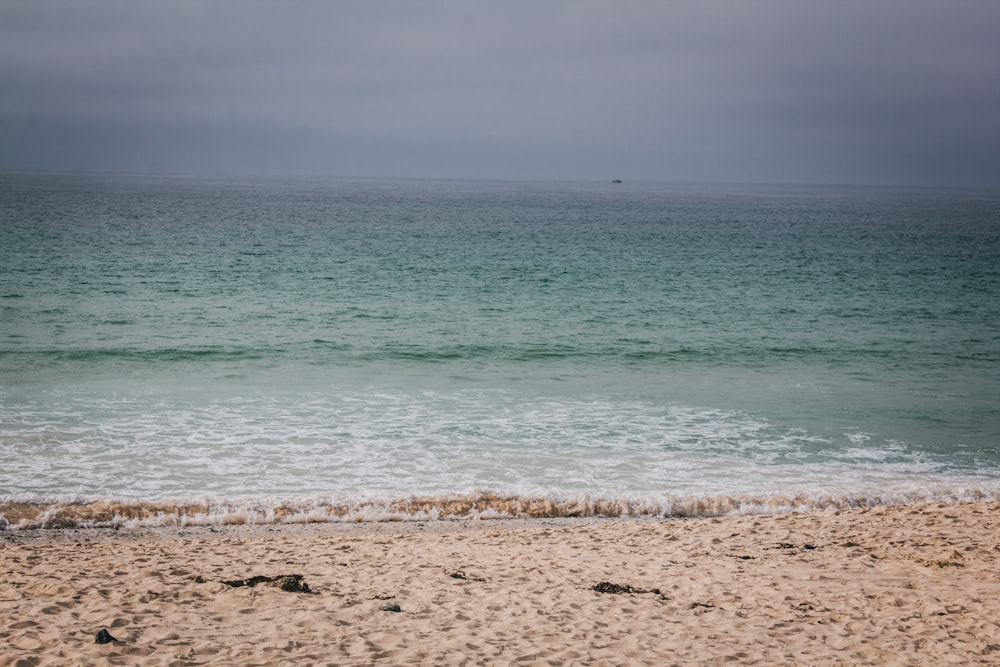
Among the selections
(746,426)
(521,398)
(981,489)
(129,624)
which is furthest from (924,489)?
(129,624)

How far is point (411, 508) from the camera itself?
11.8 meters

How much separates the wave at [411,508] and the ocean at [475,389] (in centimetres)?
4

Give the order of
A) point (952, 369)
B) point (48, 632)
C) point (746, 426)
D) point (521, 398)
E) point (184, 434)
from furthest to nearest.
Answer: point (952, 369)
point (521, 398)
point (746, 426)
point (184, 434)
point (48, 632)

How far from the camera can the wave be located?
11016mm

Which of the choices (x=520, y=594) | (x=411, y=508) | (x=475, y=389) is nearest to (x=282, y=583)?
(x=520, y=594)

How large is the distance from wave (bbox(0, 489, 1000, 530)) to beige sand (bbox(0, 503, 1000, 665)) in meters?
0.33

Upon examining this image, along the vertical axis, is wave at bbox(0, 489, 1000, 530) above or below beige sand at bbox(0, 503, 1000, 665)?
below

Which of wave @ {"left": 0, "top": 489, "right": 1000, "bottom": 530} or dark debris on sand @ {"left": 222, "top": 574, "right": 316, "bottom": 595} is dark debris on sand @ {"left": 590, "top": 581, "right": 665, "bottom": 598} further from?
wave @ {"left": 0, "top": 489, "right": 1000, "bottom": 530}

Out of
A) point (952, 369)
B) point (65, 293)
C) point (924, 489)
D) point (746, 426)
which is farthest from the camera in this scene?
point (65, 293)

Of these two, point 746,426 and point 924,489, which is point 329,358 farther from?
point 924,489

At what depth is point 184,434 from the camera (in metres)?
15.1

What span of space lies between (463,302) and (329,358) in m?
12.2

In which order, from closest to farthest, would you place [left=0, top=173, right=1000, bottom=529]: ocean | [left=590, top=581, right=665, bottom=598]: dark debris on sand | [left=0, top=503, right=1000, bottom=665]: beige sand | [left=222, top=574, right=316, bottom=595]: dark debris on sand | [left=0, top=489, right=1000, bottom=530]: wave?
[left=0, top=503, right=1000, bottom=665]: beige sand, [left=222, top=574, right=316, bottom=595]: dark debris on sand, [left=590, top=581, right=665, bottom=598]: dark debris on sand, [left=0, top=489, right=1000, bottom=530]: wave, [left=0, top=173, right=1000, bottom=529]: ocean

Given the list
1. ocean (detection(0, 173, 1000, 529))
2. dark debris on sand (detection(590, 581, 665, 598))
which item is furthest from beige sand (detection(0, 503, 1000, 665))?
ocean (detection(0, 173, 1000, 529))
